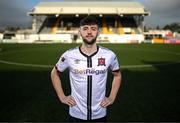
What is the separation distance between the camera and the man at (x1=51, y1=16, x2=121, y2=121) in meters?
3.98

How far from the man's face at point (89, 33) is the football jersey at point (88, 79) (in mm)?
176

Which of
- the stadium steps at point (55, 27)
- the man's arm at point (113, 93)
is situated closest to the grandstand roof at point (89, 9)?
the stadium steps at point (55, 27)

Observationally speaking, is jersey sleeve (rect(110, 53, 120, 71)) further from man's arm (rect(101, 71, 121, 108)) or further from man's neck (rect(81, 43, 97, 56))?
man's neck (rect(81, 43, 97, 56))

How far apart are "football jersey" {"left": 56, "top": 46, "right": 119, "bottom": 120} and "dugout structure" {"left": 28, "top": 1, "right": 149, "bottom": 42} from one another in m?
65.0

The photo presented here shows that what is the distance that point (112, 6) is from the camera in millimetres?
76500

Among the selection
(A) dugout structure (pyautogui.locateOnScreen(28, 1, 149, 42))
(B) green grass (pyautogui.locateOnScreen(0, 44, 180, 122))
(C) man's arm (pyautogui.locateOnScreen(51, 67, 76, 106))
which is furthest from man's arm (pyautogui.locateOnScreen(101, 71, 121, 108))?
(A) dugout structure (pyautogui.locateOnScreen(28, 1, 149, 42))

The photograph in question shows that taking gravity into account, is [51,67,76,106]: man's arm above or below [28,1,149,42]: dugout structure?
below

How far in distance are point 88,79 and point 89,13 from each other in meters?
66.2

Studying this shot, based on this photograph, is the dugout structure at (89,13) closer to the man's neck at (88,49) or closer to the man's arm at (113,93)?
the man's arm at (113,93)

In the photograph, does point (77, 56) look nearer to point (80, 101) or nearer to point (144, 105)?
point (80, 101)

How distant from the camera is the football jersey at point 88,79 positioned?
4.00m

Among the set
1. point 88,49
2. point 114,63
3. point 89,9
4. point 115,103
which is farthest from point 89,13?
point 88,49

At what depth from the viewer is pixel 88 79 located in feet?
13.2

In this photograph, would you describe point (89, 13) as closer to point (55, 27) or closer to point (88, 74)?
point (55, 27)
